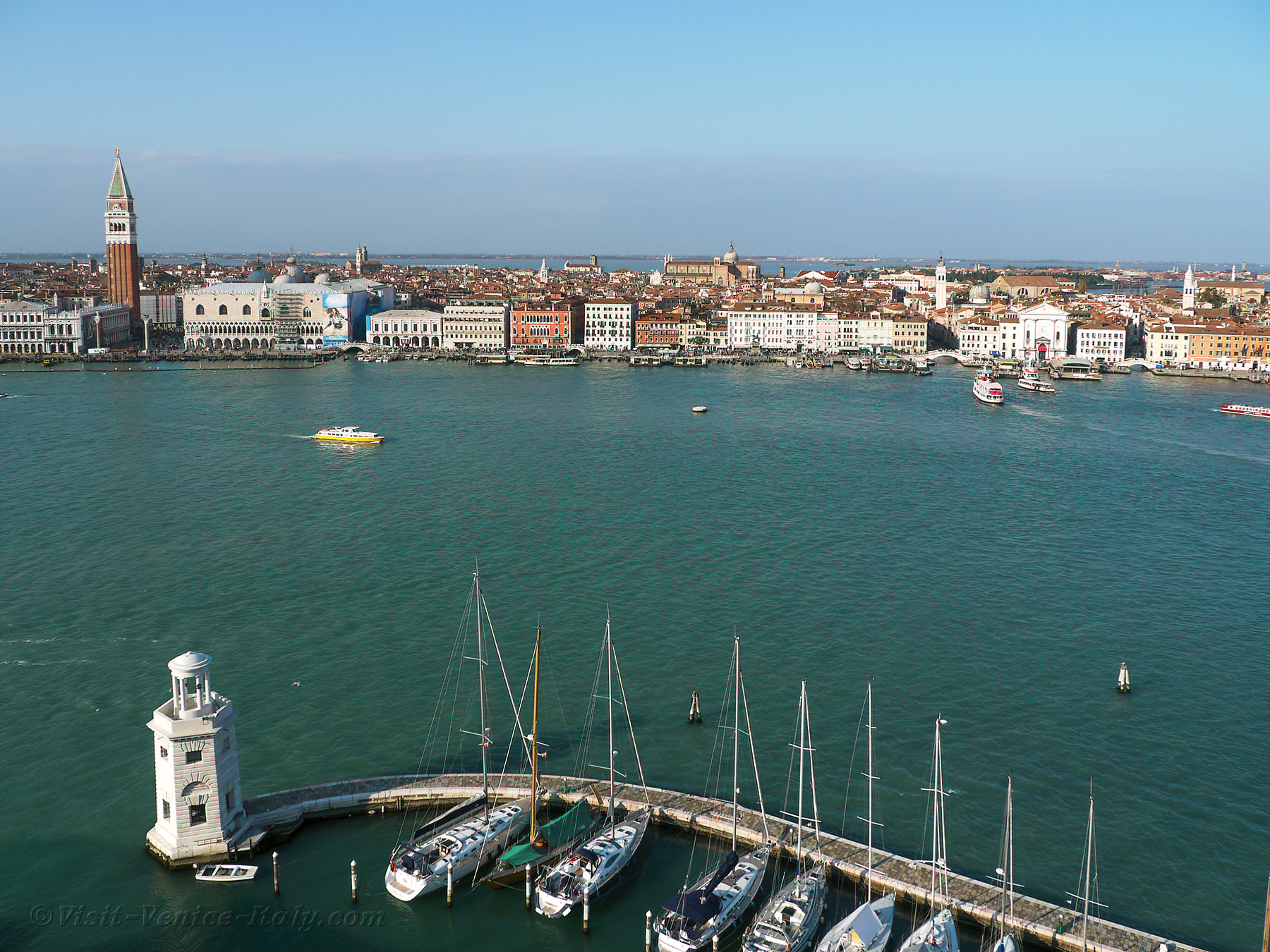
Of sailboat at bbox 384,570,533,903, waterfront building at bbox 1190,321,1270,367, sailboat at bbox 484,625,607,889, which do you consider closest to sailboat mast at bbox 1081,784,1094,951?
sailboat at bbox 484,625,607,889

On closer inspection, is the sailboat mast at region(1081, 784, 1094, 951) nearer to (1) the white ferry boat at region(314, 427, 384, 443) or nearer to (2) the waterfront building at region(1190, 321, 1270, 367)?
(1) the white ferry boat at region(314, 427, 384, 443)

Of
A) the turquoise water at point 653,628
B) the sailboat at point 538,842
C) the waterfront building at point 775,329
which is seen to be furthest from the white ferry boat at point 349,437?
the waterfront building at point 775,329

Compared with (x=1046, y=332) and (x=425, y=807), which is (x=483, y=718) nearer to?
(x=425, y=807)

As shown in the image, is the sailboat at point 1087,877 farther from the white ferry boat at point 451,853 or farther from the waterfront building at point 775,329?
the waterfront building at point 775,329

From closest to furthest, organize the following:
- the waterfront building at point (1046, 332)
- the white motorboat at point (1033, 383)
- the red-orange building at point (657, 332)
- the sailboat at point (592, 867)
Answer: the sailboat at point (592, 867), the white motorboat at point (1033, 383), the waterfront building at point (1046, 332), the red-orange building at point (657, 332)

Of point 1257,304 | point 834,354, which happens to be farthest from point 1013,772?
point 1257,304

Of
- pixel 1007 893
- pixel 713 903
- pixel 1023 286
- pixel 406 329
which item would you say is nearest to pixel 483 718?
pixel 713 903

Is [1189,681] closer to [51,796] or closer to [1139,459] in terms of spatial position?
[51,796]
